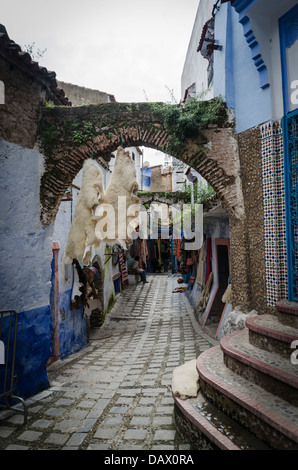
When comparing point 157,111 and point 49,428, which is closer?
point 49,428

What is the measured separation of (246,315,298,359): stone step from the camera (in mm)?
3370

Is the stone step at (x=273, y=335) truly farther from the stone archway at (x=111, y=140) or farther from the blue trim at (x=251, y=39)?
the blue trim at (x=251, y=39)

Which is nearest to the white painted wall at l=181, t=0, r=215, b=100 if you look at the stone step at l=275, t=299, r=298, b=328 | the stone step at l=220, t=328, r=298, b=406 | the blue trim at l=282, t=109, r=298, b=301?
the blue trim at l=282, t=109, r=298, b=301

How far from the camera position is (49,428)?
3.68m

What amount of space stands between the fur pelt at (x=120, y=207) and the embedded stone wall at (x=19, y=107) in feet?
6.27

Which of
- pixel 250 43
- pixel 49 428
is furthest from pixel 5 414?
pixel 250 43

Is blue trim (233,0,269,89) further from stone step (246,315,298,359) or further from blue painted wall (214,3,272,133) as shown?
stone step (246,315,298,359)

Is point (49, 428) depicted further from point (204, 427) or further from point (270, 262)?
point (270, 262)

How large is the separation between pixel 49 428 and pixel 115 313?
818 centimetres

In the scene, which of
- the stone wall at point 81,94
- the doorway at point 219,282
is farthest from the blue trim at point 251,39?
the stone wall at point 81,94

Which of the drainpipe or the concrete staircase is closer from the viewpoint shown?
the concrete staircase

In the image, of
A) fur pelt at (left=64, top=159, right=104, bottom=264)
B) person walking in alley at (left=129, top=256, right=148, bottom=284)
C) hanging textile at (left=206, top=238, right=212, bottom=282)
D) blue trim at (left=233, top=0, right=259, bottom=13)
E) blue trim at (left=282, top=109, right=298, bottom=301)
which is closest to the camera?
blue trim at (left=233, top=0, right=259, bottom=13)

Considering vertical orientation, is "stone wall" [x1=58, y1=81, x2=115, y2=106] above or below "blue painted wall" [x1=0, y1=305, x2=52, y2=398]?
above

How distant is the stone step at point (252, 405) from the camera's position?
2471mm
